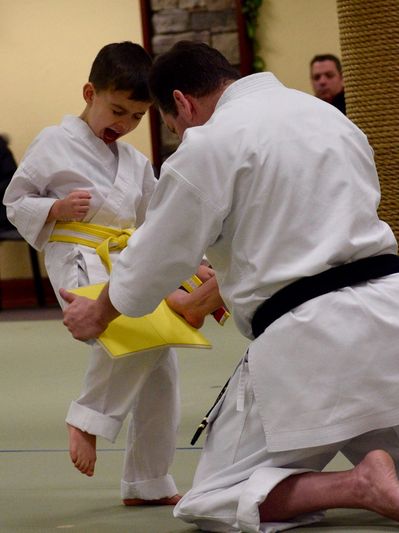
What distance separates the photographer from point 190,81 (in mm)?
2637

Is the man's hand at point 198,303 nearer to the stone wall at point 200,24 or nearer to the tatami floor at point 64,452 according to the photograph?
the tatami floor at point 64,452

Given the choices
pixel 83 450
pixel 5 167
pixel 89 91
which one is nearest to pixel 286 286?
pixel 83 450

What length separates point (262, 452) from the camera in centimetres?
255

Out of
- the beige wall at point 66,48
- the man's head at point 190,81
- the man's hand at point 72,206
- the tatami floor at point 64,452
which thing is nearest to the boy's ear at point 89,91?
the man's hand at point 72,206

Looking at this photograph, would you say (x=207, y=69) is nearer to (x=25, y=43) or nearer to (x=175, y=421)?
(x=175, y=421)

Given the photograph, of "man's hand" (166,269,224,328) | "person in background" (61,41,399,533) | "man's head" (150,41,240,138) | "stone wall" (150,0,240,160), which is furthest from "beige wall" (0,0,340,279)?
"person in background" (61,41,399,533)

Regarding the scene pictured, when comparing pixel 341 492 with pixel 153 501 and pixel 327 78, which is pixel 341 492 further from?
pixel 327 78

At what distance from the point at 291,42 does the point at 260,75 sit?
18.0 feet

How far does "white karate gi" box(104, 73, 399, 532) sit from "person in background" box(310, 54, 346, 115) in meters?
4.88

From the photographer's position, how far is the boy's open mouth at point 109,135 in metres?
3.17

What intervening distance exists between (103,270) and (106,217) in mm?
149

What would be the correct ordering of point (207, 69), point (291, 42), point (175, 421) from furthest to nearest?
point (291, 42), point (175, 421), point (207, 69)

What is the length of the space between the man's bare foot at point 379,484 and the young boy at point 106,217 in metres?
0.68

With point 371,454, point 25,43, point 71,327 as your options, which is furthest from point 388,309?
point 25,43
